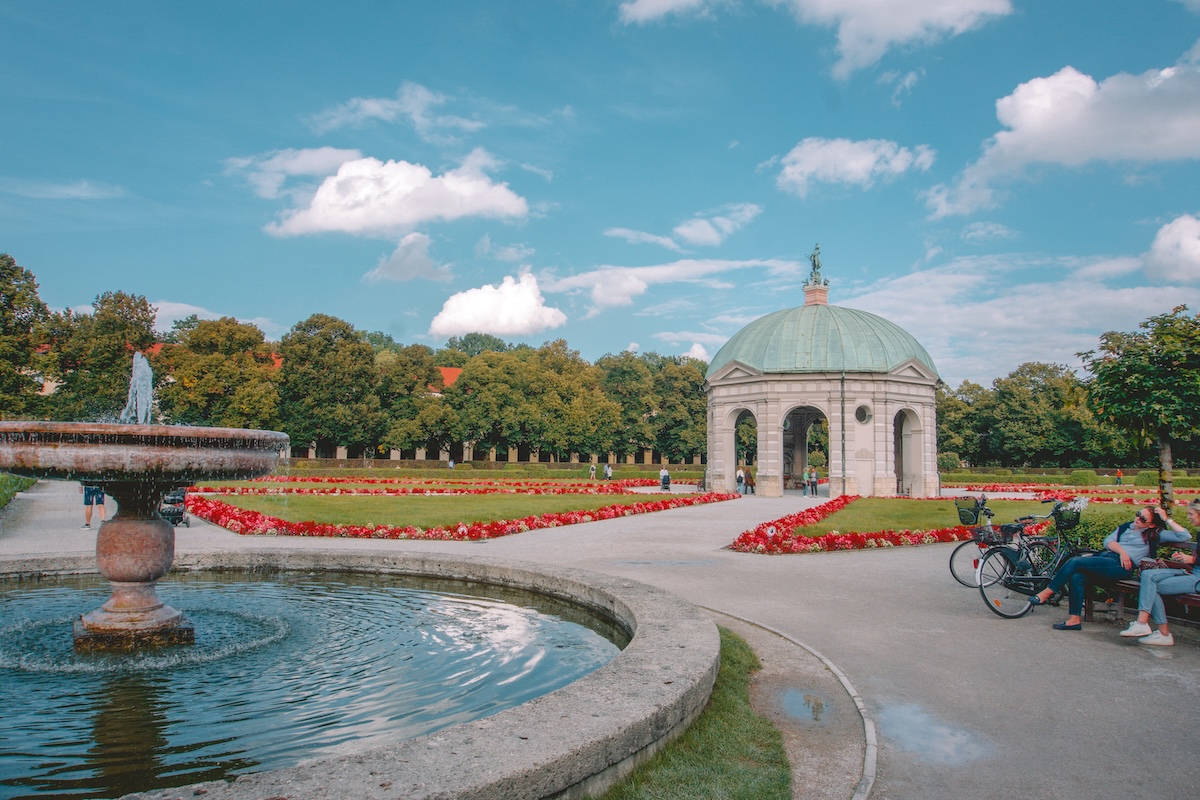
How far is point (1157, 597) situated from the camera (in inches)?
Result: 306

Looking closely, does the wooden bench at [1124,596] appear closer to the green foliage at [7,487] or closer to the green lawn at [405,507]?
the green lawn at [405,507]

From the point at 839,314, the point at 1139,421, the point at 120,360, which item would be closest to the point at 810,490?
the point at 839,314

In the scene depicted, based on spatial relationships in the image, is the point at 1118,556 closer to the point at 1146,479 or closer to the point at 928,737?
the point at 928,737

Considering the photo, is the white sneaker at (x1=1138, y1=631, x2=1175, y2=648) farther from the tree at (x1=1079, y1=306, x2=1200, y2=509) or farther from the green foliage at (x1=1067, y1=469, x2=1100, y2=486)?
the green foliage at (x1=1067, y1=469, x2=1100, y2=486)

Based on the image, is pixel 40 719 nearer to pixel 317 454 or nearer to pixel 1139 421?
pixel 1139 421

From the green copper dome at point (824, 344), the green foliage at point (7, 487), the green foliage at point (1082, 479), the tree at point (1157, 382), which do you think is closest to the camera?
the tree at point (1157, 382)

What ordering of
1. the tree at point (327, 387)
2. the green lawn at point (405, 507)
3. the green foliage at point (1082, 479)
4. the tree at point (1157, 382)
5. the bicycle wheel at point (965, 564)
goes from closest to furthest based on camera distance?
1. the bicycle wheel at point (965, 564)
2. the tree at point (1157, 382)
3. the green lawn at point (405, 507)
4. the green foliage at point (1082, 479)
5. the tree at point (327, 387)

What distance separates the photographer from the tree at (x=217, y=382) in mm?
55250

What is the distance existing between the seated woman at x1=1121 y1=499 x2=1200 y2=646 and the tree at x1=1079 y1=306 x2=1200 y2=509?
5.73m

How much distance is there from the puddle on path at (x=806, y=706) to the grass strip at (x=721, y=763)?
30cm

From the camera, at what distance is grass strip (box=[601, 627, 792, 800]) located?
409cm

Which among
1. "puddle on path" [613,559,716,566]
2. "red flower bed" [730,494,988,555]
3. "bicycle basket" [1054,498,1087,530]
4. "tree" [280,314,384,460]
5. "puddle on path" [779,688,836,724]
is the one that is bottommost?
"puddle on path" [613,559,716,566]

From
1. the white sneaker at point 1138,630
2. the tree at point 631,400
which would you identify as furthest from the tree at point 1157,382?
the tree at point 631,400

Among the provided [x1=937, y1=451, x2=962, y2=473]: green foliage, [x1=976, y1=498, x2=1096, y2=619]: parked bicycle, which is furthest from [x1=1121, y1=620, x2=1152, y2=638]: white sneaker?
[x1=937, y1=451, x2=962, y2=473]: green foliage
